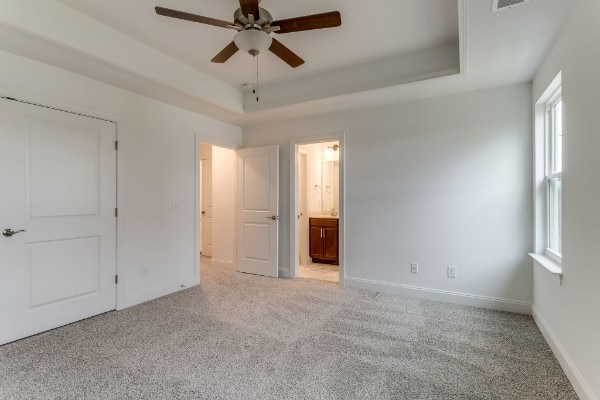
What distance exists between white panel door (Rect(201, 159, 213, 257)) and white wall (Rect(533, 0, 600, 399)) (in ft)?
18.4

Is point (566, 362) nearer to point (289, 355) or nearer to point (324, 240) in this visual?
point (289, 355)

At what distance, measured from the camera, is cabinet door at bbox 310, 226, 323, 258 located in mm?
5551

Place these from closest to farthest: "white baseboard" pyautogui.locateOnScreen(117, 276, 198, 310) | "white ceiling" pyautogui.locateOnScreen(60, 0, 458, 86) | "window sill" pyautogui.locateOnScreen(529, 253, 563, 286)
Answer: "window sill" pyautogui.locateOnScreen(529, 253, 563, 286) → "white ceiling" pyautogui.locateOnScreen(60, 0, 458, 86) → "white baseboard" pyautogui.locateOnScreen(117, 276, 198, 310)

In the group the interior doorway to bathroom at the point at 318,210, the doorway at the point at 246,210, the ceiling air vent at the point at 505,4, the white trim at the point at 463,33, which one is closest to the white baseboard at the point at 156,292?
the doorway at the point at 246,210

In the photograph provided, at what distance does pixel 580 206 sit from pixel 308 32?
2432 millimetres

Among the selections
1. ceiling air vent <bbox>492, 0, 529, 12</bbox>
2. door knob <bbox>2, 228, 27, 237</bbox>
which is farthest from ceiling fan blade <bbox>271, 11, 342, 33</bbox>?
door knob <bbox>2, 228, 27, 237</bbox>

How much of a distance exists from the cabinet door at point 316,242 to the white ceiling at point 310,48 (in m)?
2.36

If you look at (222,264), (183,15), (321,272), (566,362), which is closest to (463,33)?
(183,15)

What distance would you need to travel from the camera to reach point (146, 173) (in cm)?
356

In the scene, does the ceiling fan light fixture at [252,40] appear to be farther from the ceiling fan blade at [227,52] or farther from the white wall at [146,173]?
the white wall at [146,173]

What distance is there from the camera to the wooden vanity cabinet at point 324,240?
5.41 meters

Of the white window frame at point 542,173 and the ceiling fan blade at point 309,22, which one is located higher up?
the ceiling fan blade at point 309,22

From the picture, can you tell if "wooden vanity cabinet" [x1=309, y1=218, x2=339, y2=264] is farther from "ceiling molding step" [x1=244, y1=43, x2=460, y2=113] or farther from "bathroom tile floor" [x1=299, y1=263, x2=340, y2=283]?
"ceiling molding step" [x1=244, y1=43, x2=460, y2=113]

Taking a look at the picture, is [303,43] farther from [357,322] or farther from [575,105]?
[357,322]
